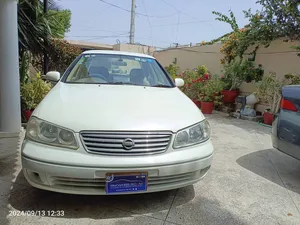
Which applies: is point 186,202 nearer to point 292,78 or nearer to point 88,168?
point 88,168

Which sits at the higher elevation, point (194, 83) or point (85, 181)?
point (194, 83)

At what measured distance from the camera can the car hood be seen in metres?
2.00

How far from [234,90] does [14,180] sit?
255 inches

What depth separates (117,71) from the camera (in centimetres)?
336

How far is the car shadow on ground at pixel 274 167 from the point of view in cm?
300

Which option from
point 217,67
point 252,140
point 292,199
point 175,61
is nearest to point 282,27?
point 217,67

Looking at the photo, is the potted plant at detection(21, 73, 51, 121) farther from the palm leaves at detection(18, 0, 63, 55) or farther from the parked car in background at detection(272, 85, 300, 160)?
the parked car in background at detection(272, 85, 300, 160)

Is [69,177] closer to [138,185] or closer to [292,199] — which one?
[138,185]

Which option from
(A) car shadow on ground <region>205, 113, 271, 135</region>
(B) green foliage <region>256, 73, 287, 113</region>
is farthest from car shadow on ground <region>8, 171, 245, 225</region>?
(B) green foliage <region>256, 73, 287, 113</region>

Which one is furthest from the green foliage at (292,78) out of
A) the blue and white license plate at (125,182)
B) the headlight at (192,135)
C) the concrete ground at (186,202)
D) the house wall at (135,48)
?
the house wall at (135,48)

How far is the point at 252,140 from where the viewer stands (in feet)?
15.5

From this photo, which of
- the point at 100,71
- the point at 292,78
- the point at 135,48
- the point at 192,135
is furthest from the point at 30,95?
the point at 135,48

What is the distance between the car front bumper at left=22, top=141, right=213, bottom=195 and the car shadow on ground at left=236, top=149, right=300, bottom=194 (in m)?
Answer: 1.54

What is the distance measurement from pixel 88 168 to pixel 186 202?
3.44 feet
